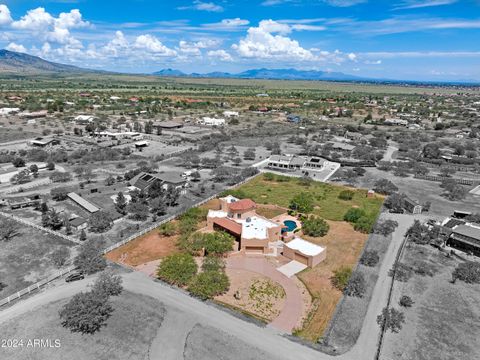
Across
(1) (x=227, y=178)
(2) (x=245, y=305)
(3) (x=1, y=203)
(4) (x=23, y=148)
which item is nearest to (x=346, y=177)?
(1) (x=227, y=178)

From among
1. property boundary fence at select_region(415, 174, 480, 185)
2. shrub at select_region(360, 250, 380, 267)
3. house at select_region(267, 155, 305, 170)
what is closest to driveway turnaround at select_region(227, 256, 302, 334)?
shrub at select_region(360, 250, 380, 267)

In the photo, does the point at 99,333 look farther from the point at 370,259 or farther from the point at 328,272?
the point at 370,259

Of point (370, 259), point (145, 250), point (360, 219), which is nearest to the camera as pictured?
point (370, 259)

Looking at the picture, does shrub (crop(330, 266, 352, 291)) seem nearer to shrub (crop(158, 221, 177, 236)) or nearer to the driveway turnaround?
the driveway turnaround

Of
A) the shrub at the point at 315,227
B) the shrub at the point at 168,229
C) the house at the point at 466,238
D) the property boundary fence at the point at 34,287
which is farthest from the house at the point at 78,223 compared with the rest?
the house at the point at 466,238

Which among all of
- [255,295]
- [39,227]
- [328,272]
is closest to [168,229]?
[255,295]
